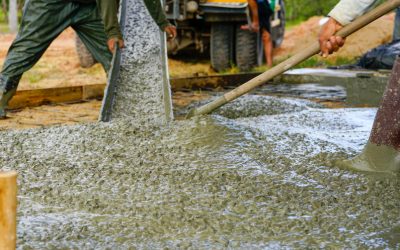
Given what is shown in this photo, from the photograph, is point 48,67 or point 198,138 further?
point 48,67

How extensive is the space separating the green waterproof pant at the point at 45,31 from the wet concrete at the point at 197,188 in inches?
42.0

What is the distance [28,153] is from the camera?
359 centimetres

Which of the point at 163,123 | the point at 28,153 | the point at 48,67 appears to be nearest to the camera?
the point at 28,153

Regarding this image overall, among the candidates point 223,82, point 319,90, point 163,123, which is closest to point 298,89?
point 319,90

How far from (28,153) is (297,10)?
18.1 meters

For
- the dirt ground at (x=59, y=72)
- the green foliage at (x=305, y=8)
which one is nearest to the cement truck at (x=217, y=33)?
the dirt ground at (x=59, y=72)

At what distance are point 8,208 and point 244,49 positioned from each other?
7.61 meters

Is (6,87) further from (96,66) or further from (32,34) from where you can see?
(96,66)

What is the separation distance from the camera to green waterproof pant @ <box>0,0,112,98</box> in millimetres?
4824

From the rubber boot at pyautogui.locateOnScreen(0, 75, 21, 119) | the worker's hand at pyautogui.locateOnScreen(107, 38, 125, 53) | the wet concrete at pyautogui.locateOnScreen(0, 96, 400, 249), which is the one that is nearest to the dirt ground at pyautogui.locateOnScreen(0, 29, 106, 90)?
the rubber boot at pyautogui.locateOnScreen(0, 75, 21, 119)

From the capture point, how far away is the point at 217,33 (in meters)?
9.02

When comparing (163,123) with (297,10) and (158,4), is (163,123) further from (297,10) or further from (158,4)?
(297,10)

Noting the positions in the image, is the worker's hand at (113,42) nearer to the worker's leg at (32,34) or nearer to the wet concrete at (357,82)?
the worker's leg at (32,34)

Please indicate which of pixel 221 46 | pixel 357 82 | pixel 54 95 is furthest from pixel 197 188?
pixel 221 46
